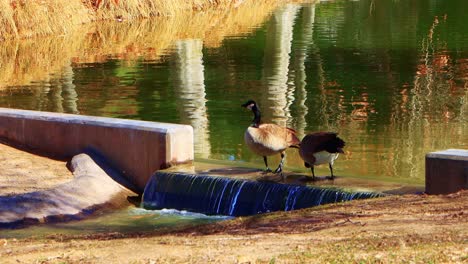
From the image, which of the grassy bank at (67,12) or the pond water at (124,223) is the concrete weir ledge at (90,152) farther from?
the grassy bank at (67,12)

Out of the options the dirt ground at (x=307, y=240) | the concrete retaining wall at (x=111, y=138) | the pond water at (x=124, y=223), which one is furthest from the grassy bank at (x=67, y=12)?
the dirt ground at (x=307, y=240)

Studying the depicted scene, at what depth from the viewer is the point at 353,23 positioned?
4016 cm

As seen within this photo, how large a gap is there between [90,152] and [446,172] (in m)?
5.63

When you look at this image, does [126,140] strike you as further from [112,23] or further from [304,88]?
[112,23]

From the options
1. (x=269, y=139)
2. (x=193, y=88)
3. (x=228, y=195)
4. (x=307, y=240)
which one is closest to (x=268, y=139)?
(x=269, y=139)

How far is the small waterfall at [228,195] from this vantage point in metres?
12.8

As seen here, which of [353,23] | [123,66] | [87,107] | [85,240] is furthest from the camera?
[353,23]

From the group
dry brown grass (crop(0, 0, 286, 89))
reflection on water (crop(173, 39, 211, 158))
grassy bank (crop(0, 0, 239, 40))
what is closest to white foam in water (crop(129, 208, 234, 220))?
reflection on water (crop(173, 39, 211, 158))

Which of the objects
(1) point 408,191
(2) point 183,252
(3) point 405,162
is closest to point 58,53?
(3) point 405,162

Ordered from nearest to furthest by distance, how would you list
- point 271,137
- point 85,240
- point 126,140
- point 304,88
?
point 85,240 < point 271,137 < point 126,140 < point 304,88

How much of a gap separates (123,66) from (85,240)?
18.6m

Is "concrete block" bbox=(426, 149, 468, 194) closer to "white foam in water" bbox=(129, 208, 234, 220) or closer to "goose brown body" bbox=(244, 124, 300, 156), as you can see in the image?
"goose brown body" bbox=(244, 124, 300, 156)

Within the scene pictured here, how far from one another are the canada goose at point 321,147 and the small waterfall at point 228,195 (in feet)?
1.38

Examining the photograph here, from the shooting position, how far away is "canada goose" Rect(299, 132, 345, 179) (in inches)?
512
